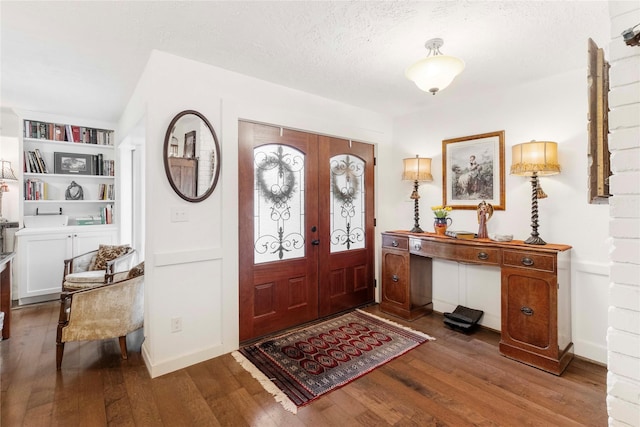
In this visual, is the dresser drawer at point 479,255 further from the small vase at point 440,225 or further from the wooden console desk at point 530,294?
the small vase at point 440,225

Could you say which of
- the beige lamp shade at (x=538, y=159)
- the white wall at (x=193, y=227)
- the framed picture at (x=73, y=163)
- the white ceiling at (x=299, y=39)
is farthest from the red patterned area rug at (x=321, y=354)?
the framed picture at (x=73, y=163)

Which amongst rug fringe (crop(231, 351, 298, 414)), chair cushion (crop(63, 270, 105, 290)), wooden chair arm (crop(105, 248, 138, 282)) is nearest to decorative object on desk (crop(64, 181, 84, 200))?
wooden chair arm (crop(105, 248, 138, 282))

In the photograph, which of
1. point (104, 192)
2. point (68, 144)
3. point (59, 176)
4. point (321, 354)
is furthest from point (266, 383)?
point (68, 144)

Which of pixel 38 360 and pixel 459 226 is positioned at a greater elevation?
pixel 459 226

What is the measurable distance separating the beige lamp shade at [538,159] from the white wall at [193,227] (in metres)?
2.23

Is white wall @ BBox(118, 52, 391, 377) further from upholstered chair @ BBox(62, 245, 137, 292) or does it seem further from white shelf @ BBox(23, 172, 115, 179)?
white shelf @ BBox(23, 172, 115, 179)

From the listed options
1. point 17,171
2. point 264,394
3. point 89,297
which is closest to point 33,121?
point 17,171

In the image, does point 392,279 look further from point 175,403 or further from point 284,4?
point 284,4

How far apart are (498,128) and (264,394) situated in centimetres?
326

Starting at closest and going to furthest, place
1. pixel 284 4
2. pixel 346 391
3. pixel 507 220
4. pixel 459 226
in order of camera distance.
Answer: pixel 284 4 < pixel 346 391 < pixel 507 220 < pixel 459 226

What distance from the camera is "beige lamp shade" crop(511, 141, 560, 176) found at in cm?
256

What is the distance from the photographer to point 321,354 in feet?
8.54

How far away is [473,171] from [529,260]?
1179 mm

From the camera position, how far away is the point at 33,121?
3895 millimetres
